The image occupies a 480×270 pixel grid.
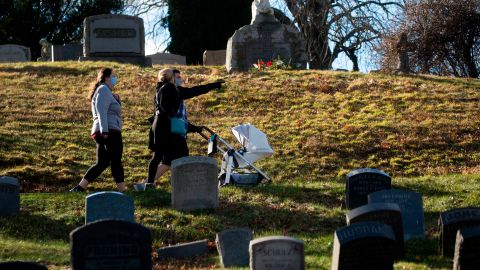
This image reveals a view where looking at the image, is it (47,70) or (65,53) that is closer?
(47,70)

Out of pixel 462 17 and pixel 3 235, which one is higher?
pixel 462 17

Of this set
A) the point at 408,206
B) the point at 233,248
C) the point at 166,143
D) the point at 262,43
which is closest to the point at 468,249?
the point at 408,206

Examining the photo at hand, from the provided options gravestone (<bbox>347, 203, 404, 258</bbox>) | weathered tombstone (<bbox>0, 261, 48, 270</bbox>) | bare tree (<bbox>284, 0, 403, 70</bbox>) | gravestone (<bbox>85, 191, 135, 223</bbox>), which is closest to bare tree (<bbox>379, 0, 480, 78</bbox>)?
bare tree (<bbox>284, 0, 403, 70</bbox>)

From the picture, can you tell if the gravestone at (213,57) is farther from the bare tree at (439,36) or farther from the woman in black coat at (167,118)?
the woman in black coat at (167,118)

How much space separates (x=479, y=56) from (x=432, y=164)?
13.5 meters

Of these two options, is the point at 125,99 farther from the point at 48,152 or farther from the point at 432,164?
the point at 432,164

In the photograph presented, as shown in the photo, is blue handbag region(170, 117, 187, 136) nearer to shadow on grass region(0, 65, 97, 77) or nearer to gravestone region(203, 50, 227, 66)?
shadow on grass region(0, 65, 97, 77)

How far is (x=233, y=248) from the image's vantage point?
10.5 metres

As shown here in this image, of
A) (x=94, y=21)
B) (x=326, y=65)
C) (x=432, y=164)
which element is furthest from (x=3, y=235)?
(x=326, y=65)

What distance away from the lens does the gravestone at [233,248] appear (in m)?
10.5

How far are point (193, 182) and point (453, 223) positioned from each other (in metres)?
3.99

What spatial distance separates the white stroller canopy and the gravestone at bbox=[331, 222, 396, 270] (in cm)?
548

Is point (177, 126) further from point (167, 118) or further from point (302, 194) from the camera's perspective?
point (302, 194)

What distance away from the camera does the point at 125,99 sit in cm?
2352
